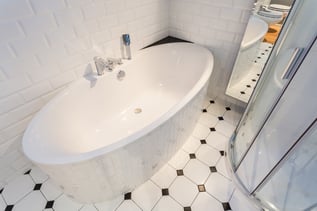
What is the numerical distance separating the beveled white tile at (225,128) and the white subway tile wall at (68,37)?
18.6 inches

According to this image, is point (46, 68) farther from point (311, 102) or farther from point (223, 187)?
point (311, 102)

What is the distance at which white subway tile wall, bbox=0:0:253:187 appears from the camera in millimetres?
1019

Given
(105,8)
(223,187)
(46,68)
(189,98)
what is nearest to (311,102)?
(189,98)

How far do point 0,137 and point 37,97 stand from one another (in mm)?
341

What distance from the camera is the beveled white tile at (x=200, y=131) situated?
65.6 inches

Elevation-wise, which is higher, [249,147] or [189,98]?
[189,98]

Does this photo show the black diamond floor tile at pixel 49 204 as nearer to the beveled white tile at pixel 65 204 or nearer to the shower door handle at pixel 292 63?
the beveled white tile at pixel 65 204

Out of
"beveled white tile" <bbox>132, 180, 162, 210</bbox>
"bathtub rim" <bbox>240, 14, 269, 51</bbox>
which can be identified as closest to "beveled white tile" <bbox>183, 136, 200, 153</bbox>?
"beveled white tile" <bbox>132, 180, 162, 210</bbox>

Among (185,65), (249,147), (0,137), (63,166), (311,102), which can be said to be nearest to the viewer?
(63,166)

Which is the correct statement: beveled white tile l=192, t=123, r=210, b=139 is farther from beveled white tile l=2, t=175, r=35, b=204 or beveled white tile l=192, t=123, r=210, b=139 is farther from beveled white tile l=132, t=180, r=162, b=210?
beveled white tile l=2, t=175, r=35, b=204

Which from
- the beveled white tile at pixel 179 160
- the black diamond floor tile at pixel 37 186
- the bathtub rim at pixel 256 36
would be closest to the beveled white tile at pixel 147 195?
the beveled white tile at pixel 179 160

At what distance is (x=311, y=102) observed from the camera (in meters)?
1.01

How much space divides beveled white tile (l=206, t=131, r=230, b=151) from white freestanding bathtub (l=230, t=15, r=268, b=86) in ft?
Answer: 1.88

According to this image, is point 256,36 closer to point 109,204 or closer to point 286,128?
point 286,128
